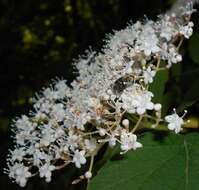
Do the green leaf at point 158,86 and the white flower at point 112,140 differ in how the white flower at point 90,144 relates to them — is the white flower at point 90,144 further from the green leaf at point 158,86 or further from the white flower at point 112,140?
the green leaf at point 158,86

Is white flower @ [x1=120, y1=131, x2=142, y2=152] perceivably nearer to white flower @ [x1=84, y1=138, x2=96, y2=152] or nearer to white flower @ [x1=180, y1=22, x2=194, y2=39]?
white flower @ [x1=84, y1=138, x2=96, y2=152]

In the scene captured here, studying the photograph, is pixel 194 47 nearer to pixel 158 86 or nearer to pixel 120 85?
pixel 158 86

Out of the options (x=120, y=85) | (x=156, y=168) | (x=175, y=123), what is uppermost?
(x=120, y=85)

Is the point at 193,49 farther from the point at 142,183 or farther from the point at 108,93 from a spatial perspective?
the point at 142,183

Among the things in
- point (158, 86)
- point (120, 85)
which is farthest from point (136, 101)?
point (158, 86)

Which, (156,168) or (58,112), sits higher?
(58,112)

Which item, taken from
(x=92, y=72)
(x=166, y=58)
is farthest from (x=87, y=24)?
(x=166, y=58)

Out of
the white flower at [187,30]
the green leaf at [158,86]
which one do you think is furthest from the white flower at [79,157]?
the white flower at [187,30]
